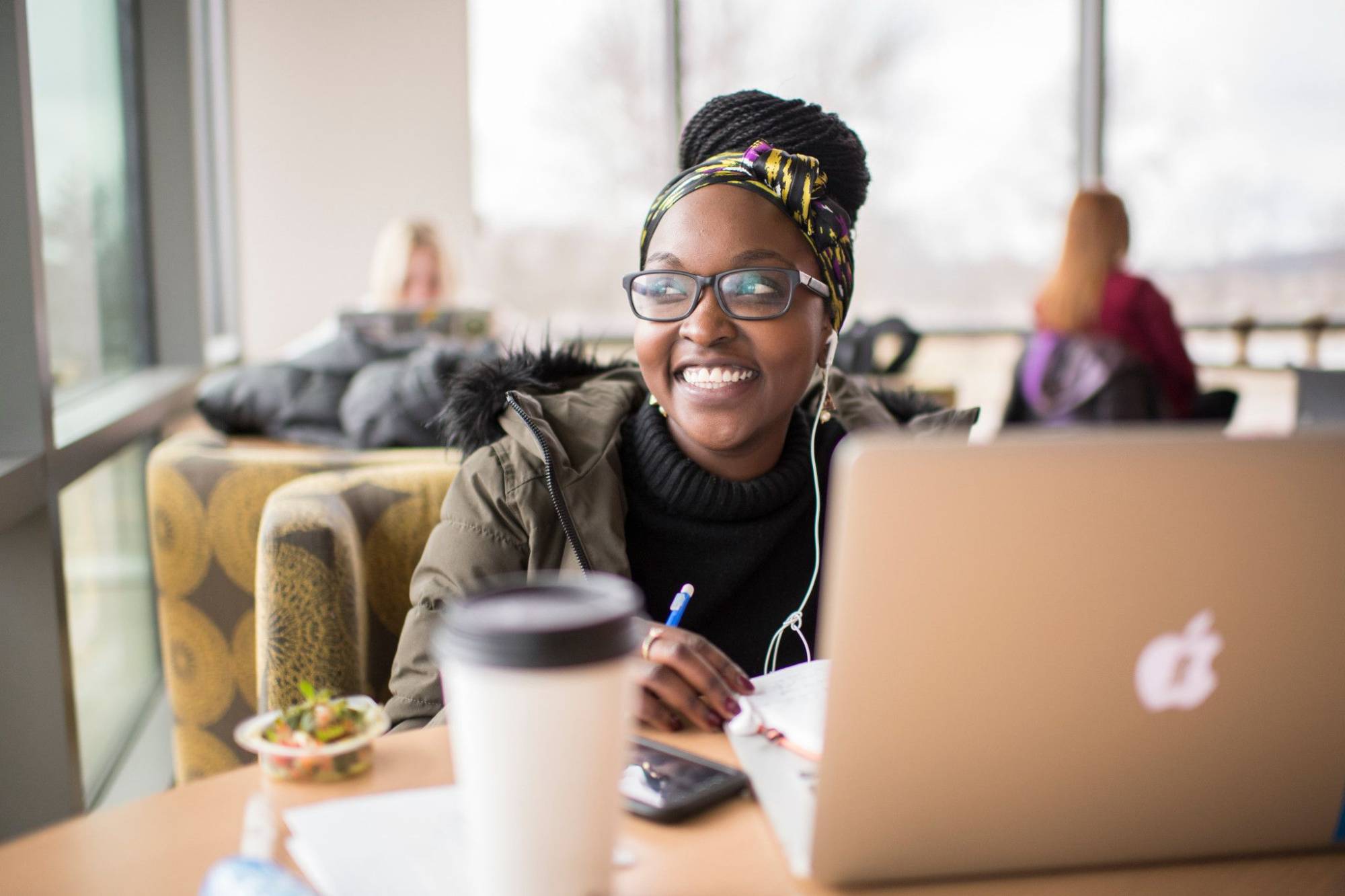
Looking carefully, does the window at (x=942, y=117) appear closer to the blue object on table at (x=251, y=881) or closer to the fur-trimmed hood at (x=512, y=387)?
the fur-trimmed hood at (x=512, y=387)

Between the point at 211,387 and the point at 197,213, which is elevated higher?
the point at 197,213

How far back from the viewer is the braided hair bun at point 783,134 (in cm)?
156

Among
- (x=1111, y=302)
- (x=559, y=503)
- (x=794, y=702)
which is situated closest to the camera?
(x=794, y=702)

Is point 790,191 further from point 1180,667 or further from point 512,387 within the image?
point 1180,667

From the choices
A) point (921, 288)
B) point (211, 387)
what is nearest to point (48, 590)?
point (211, 387)

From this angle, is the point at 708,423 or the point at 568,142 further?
the point at 568,142

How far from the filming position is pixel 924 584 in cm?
62

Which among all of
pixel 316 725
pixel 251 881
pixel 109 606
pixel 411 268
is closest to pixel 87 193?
pixel 109 606

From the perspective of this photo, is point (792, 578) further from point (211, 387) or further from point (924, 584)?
point (211, 387)

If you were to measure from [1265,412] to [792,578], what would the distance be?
18.3ft

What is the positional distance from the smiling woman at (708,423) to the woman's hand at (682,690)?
39cm

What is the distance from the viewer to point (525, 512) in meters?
1.35

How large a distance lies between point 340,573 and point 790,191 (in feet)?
2.54

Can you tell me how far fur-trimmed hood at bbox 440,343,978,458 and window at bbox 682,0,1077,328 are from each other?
4.78m
